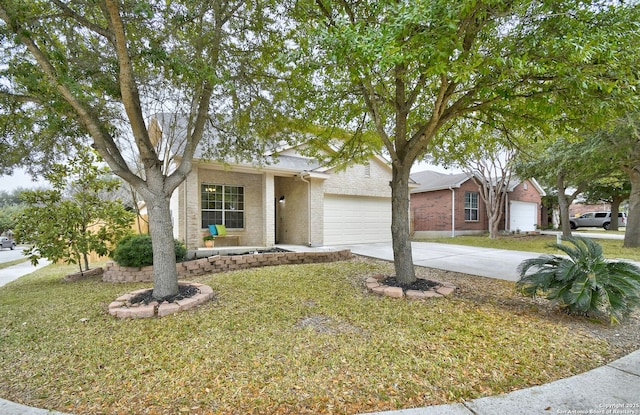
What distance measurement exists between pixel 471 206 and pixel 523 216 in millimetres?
6007

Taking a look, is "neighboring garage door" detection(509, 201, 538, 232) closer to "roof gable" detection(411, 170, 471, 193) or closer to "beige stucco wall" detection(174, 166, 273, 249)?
"roof gable" detection(411, 170, 471, 193)

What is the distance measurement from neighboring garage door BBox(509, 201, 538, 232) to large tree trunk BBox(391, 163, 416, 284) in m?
18.9

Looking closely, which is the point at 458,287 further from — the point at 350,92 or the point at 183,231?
the point at 183,231

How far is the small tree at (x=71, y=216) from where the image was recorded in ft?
20.8

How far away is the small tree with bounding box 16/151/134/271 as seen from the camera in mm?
6328

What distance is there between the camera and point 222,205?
35.1 ft

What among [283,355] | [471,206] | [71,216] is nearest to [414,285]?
[283,355]

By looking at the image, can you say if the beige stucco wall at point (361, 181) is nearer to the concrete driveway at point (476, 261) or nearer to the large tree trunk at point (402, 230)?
the concrete driveway at point (476, 261)

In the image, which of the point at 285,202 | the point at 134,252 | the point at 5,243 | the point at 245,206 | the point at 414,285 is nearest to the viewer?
the point at 414,285

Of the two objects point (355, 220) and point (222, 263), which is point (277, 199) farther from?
point (222, 263)

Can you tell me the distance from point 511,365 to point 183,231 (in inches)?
353

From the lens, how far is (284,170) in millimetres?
10867

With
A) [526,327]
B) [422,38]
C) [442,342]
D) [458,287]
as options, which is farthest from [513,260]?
[422,38]

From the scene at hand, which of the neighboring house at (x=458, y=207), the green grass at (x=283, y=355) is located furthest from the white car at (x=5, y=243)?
the neighboring house at (x=458, y=207)
